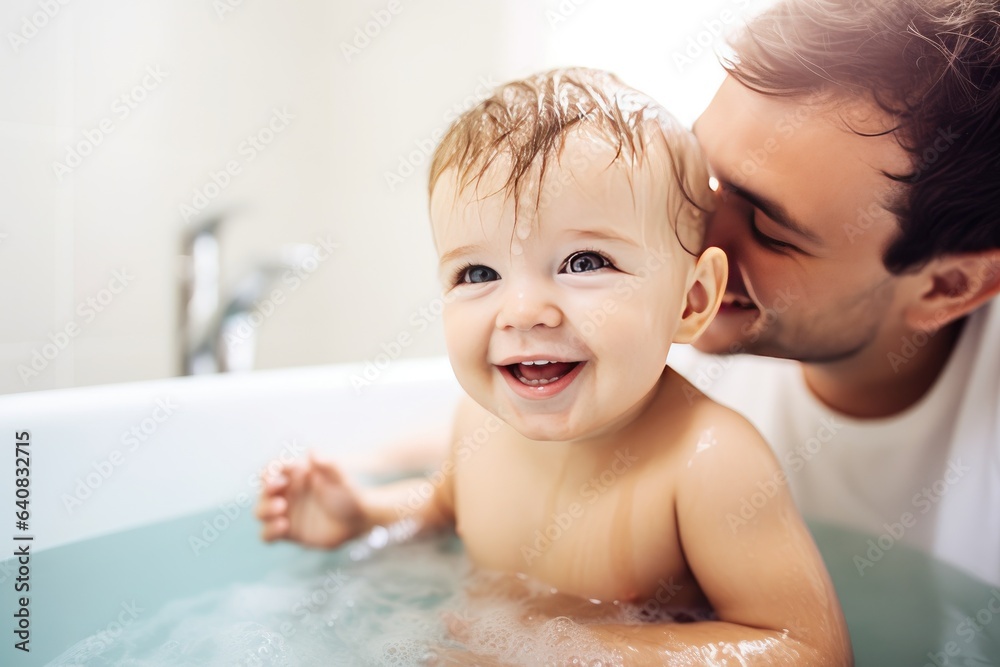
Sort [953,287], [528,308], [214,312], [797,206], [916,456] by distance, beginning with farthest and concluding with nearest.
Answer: [214,312] < [916,456] < [953,287] < [797,206] < [528,308]

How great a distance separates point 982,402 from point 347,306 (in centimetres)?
183

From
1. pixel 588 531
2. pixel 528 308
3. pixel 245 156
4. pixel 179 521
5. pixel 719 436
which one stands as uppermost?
pixel 245 156

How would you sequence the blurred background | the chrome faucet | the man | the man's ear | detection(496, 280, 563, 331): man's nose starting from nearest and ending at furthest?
detection(496, 280, 563, 331): man's nose
the man
the man's ear
the chrome faucet
the blurred background

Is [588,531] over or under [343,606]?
over

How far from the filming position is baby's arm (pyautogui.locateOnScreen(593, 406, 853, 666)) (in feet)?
1.97

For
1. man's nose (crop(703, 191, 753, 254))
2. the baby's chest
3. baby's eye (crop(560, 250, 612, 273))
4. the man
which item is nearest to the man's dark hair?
the man

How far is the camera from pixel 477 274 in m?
0.65

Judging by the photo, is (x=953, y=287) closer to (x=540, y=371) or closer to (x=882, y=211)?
(x=882, y=211)

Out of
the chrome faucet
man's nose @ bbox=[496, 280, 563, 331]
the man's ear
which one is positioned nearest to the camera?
man's nose @ bbox=[496, 280, 563, 331]

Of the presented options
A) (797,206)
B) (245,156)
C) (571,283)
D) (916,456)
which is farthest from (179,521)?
(245,156)

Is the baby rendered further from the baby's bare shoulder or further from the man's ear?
the man's ear

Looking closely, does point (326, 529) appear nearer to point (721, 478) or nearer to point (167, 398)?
point (167, 398)

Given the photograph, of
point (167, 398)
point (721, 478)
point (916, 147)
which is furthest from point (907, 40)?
point (167, 398)

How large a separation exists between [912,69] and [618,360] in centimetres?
40
